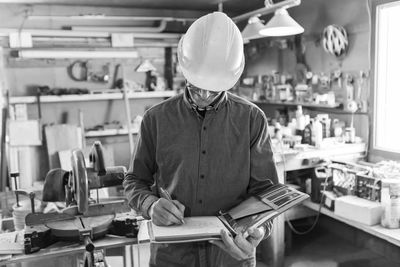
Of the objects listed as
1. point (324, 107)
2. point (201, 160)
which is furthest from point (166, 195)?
point (324, 107)

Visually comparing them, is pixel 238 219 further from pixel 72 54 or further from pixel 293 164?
pixel 72 54

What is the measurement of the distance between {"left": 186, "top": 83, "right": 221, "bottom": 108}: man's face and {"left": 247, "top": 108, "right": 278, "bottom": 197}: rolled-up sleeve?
17cm

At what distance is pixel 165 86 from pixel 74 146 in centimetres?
129

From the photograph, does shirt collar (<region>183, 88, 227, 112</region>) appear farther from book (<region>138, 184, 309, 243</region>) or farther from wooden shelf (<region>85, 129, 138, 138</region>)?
wooden shelf (<region>85, 129, 138, 138</region>)

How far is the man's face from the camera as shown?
1.38 m

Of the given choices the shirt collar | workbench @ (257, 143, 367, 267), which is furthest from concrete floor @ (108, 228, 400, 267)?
the shirt collar

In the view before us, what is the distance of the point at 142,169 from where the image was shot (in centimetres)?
147

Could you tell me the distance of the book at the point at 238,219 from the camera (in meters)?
1.23

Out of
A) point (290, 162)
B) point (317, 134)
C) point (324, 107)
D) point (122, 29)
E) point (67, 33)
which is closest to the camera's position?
point (290, 162)

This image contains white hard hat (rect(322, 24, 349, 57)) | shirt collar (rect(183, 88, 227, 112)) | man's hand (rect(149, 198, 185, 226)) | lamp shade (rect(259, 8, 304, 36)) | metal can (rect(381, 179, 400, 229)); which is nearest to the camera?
man's hand (rect(149, 198, 185, 226))

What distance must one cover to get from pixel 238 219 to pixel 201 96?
1.46 feet

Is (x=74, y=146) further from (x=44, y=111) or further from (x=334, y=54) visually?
(x=334, y=54)

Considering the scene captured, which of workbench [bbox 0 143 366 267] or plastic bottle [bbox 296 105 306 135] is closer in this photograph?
workbench [bbox 0 143 366 267]

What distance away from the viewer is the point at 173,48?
15.6 ft
